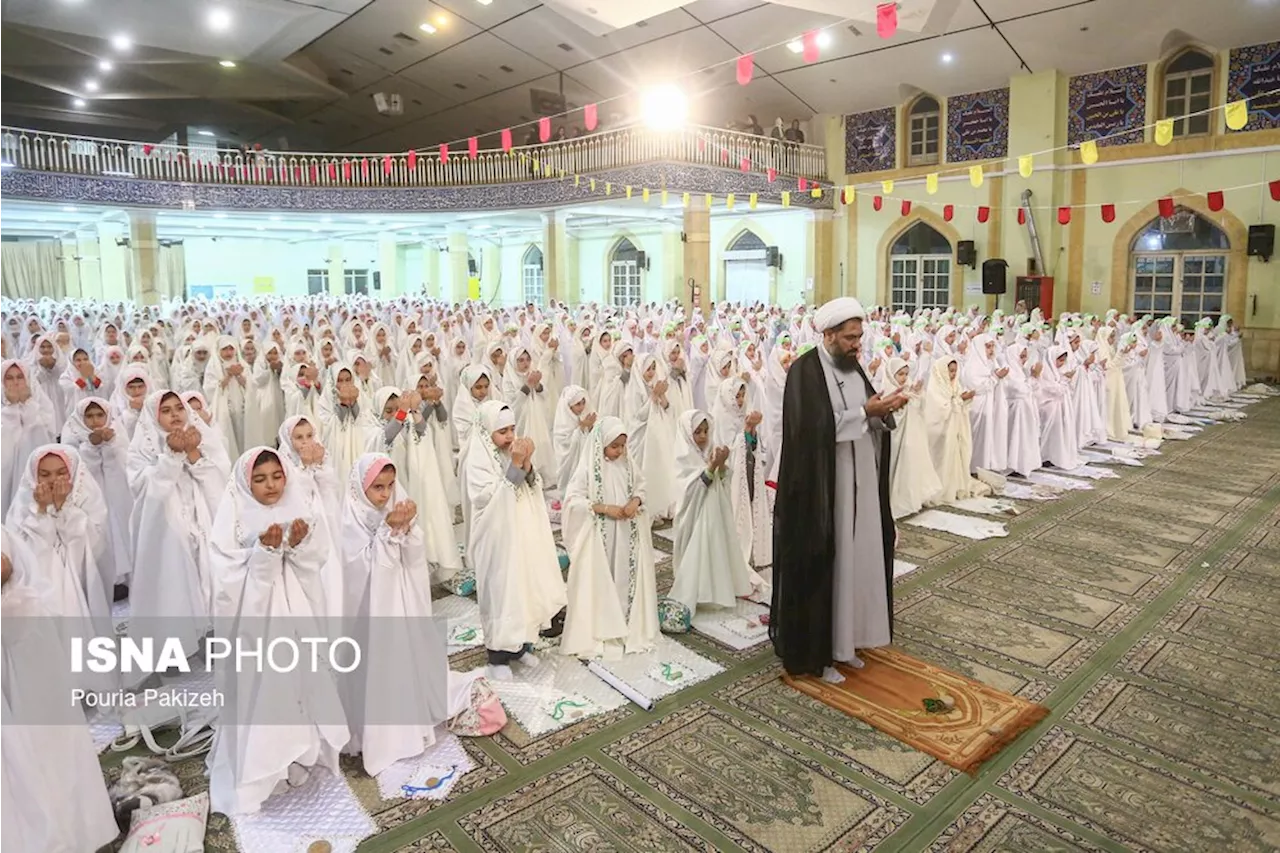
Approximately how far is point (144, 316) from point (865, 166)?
14.8 m

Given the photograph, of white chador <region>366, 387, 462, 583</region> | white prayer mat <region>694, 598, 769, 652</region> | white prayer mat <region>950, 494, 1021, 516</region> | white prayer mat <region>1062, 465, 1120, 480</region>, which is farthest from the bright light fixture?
white prayer mat <region>694, 598, 769, 652</region>

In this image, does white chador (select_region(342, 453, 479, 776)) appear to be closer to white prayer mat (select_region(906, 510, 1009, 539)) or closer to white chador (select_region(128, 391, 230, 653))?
white chador (select_region(128, 391, 230, 653))

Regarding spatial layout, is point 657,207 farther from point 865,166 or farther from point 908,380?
point 908,380

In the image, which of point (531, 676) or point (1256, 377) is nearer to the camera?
point (531, 676)

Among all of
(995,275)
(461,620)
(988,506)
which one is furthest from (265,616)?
(995,275)

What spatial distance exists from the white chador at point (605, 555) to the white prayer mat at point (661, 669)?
0.24 ft

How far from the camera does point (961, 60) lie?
1593cm

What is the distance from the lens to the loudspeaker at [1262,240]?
13891 mm

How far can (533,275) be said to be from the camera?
2930 centimetres

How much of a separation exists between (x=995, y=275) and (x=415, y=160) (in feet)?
40.5

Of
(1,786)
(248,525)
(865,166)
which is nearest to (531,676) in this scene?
(248,525)

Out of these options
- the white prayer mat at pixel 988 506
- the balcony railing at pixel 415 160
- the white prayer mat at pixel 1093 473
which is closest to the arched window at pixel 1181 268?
the balcony railing at pixel 415 160

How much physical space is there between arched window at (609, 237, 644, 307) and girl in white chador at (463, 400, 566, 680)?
21396 millimetres

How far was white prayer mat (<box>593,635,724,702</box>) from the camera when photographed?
4059mm
